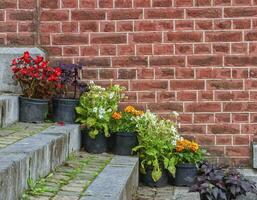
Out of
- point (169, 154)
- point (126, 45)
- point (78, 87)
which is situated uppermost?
point (126, 45)

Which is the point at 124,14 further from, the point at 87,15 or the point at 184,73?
the point at 184,73

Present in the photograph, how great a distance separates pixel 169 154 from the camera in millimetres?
4918

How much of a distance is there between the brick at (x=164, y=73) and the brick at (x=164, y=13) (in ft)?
1.69

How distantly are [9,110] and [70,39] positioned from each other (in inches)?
44.0

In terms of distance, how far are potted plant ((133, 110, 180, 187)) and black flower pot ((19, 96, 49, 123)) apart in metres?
0.92

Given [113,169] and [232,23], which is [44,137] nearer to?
[113,169]

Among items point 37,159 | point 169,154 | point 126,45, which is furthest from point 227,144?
point 37,159

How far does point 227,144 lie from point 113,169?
156cm

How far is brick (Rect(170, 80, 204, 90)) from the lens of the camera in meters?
5.22

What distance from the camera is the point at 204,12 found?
5.20 m

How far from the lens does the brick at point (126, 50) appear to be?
5.27 m

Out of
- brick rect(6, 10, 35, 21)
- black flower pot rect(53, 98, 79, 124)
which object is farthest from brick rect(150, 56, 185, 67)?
brick rect(6, 10, 35, 21)

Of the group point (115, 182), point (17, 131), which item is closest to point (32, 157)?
point (115, 182)

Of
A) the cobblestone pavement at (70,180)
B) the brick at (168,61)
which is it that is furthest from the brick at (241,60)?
the cobblestone pavement at (70,180)
